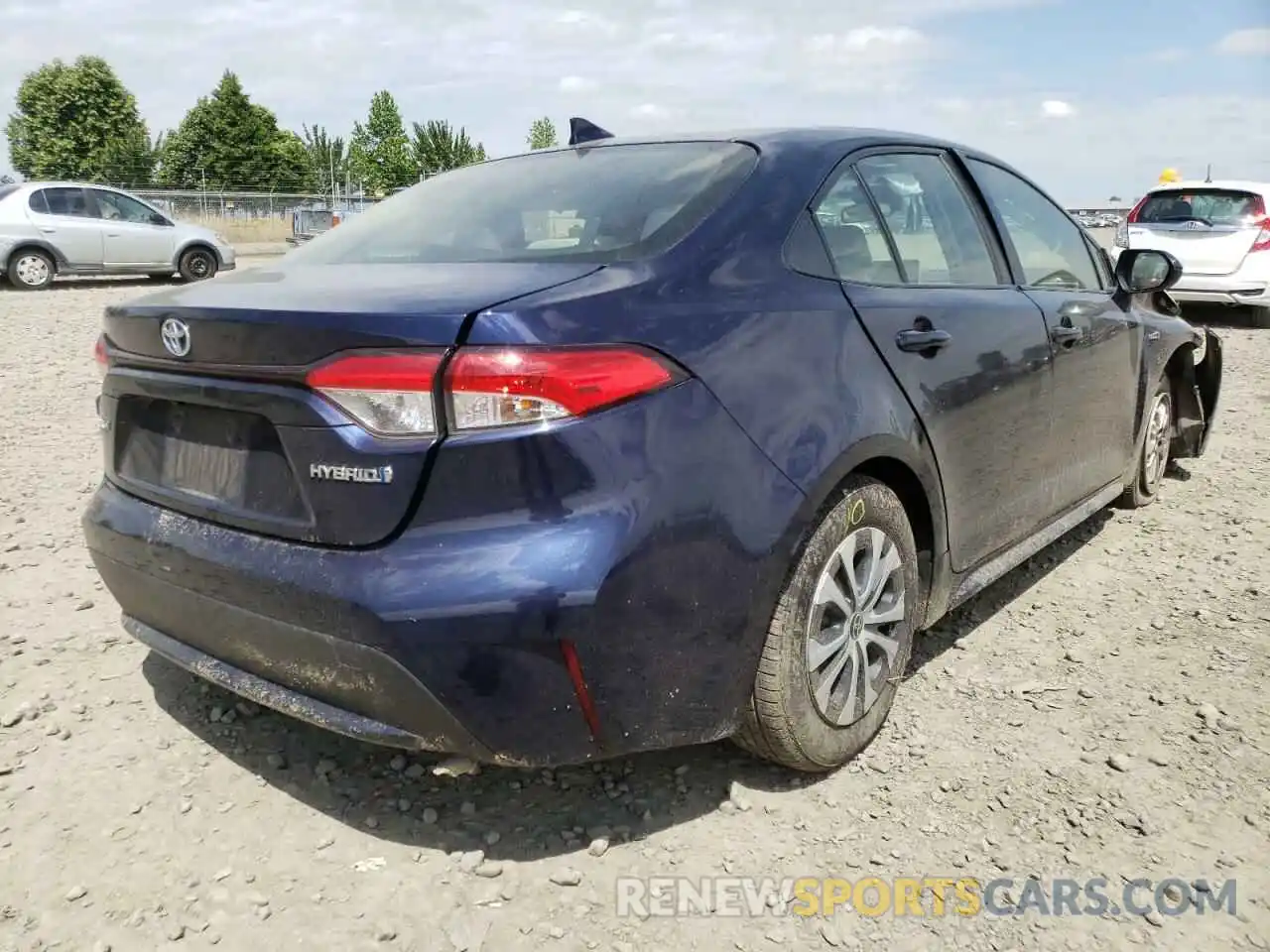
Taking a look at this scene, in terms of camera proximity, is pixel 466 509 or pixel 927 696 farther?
pixel 927 696

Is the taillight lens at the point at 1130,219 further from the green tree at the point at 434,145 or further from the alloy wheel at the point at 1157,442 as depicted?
the green tree at the point at 434,145

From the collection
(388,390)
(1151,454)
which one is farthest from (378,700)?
(1151,454)

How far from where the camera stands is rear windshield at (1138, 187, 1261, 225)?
440 inches

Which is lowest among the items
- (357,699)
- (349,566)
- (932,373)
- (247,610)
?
(357,699)

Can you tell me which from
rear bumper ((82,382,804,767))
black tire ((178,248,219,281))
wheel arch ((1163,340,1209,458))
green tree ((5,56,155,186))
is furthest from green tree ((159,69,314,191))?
rear bumper ((82,382,804,767))

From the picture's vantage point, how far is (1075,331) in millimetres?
3531

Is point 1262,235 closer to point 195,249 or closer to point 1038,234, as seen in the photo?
point 1038,234

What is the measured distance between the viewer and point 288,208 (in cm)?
3569

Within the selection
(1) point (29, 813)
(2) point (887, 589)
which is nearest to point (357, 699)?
(1) point (29, 813)

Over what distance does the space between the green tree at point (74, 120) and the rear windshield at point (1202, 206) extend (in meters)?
54.1

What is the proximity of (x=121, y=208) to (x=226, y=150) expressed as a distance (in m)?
47.1

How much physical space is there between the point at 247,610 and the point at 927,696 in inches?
77.4

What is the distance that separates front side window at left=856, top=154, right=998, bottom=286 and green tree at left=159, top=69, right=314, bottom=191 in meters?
57.0

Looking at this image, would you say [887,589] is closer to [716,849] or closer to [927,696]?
[927,696]
